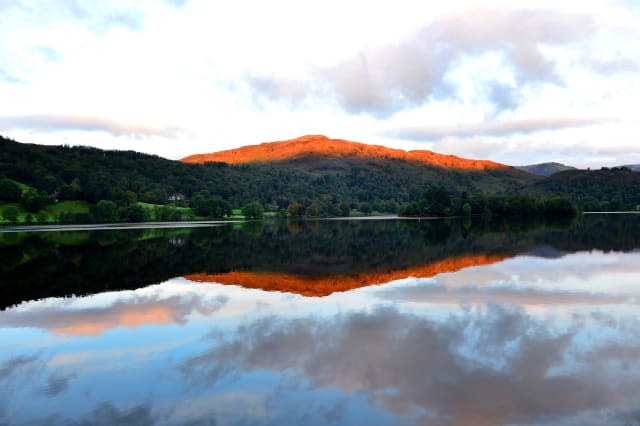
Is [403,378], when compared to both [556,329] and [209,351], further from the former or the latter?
[556,329]

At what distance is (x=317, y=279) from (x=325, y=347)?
56.4 feet

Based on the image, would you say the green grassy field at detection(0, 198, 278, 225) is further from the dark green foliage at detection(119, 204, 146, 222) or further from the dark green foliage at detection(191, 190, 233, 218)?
the dark green foliage at detection(191, 190, 233, 218)

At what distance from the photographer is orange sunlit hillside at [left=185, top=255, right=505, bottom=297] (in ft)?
99.0

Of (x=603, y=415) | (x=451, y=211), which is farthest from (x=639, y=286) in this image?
(x=451, y=211)

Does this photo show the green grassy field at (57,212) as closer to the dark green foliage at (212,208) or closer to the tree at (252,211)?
the dark green foliage at (212,208)

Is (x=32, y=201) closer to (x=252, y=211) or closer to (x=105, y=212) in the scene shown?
(x=105, y=212)

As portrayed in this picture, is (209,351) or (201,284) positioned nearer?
(209,351)

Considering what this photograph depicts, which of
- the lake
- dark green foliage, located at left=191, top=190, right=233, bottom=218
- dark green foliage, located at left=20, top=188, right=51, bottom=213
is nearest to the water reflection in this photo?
the lake

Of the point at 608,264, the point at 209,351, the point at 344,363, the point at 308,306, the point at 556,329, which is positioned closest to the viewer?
the point at 344,363

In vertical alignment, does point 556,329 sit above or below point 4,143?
below

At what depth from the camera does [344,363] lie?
49.5 ft

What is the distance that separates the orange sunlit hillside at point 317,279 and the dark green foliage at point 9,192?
13609 cm

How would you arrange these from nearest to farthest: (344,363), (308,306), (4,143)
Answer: (344,363) → (308,306) → (4,143)

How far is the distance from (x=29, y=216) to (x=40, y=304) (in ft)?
425
